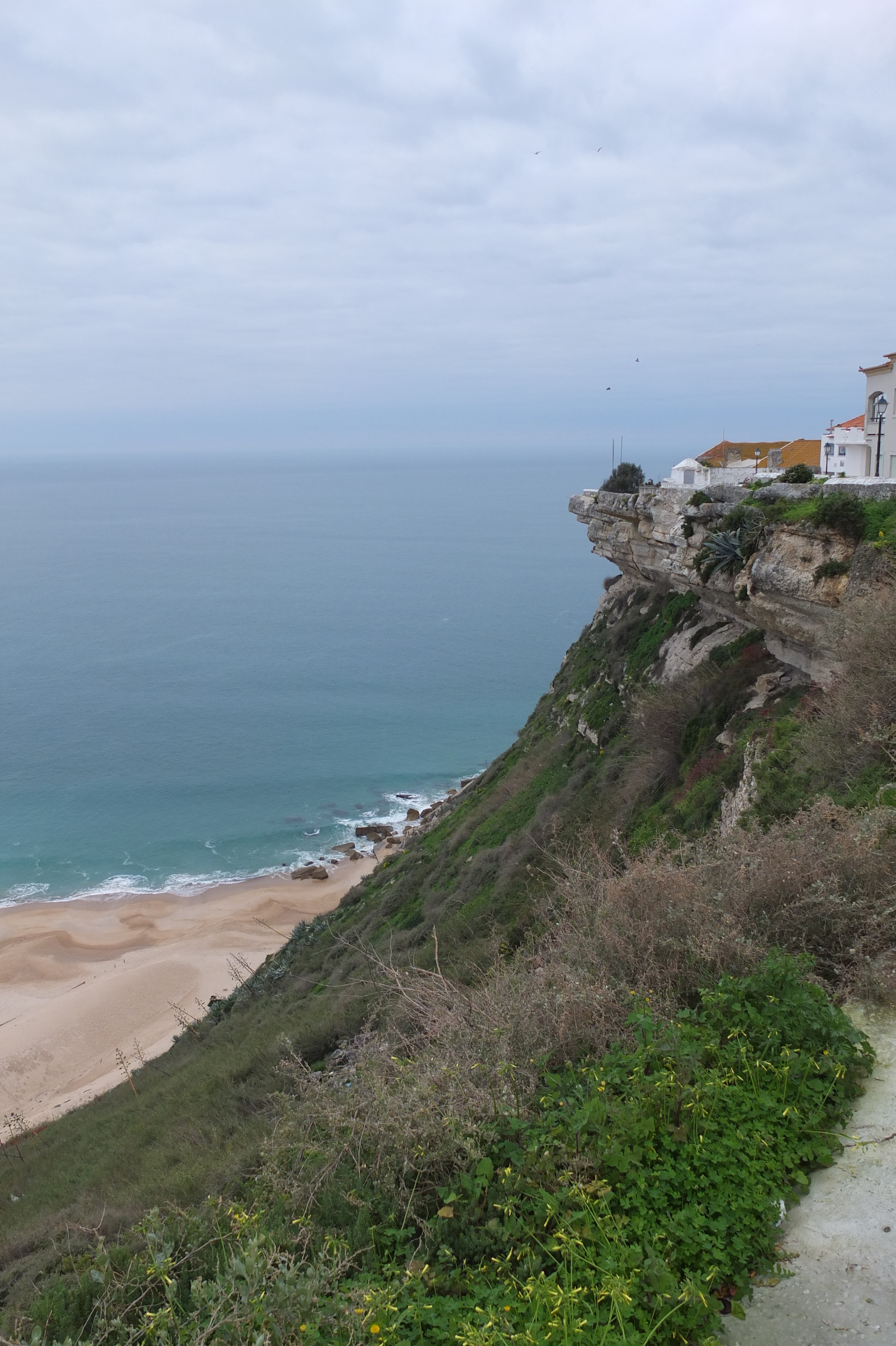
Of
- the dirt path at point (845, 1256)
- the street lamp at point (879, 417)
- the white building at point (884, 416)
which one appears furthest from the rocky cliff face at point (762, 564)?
the dirt path at point (845, 1256)

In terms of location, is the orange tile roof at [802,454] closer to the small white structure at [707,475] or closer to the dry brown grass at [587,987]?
the small white structure at [707,475]

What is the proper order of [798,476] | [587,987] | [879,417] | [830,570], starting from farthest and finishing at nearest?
[798,476], [879,417], [830,570], [587,987]

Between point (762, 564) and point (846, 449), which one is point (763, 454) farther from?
point (762, 564)

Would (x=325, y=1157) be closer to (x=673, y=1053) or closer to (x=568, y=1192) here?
(x=568, y=1192)

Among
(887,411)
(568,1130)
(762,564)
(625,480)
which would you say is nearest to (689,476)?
(625,480)

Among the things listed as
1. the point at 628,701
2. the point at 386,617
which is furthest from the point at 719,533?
the point at 386,617

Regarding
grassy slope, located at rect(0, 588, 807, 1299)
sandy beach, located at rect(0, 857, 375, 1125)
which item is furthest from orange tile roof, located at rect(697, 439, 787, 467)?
sandy beach, located at rect(0, 857, 375, 1125)
